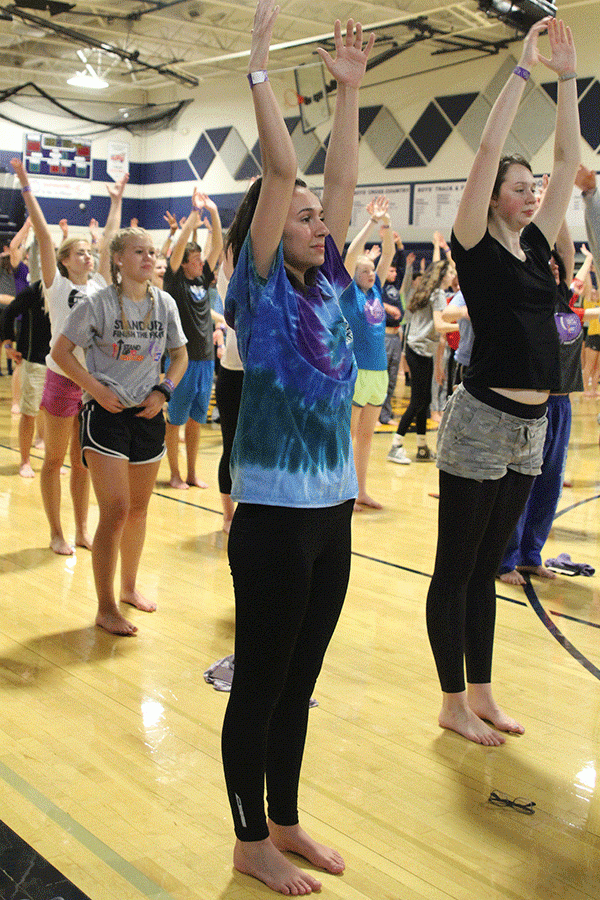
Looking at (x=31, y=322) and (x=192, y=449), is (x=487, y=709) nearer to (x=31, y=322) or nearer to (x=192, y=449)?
(x=192, y=449)

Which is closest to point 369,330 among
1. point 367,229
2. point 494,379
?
point 367,229

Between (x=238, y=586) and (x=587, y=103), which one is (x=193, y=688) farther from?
(x=587, y=103)

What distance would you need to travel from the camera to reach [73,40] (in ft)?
45.2

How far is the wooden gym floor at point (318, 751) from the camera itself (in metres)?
2.07

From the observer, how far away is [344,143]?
6.73 ft

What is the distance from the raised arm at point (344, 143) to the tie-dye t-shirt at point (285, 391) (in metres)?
0.27

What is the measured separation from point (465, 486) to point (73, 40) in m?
13.4

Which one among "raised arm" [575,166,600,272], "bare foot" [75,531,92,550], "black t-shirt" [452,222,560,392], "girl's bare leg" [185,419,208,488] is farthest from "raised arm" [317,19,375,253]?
"girl's bare leg" [185,419,208,488]

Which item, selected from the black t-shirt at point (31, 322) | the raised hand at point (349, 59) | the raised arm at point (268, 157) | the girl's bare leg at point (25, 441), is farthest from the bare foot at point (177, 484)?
the raised arm at point (268, 157)

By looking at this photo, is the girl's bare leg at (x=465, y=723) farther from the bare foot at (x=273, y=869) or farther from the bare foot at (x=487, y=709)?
the bare foot at (x=273, y=869)

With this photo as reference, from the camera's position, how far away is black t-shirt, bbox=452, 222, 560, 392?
2557 mm

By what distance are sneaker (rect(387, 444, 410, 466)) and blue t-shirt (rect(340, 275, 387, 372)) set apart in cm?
A: 184

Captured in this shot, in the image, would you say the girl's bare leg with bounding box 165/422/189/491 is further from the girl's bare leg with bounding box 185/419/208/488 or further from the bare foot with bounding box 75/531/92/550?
the bare foot with bounding box 75/531/92/550

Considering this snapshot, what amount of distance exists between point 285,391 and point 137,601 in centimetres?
231
